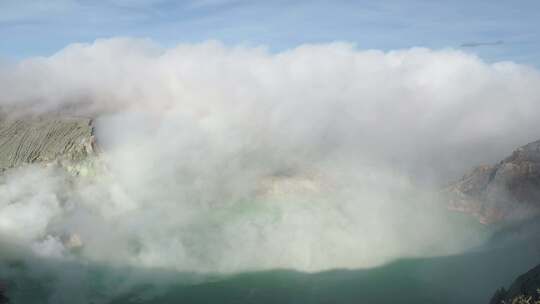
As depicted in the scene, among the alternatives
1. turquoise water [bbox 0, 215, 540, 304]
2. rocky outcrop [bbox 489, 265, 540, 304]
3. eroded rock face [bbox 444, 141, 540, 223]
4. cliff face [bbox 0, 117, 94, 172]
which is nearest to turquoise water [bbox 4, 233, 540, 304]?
turquoise water [bbox 0, 215, 540, 304]

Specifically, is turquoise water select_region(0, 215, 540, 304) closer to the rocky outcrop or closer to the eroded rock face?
the rocky outcrop

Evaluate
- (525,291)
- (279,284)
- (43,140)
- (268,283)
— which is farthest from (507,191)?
(43,140)

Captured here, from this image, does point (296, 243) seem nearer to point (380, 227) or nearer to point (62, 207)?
point (380, 227)

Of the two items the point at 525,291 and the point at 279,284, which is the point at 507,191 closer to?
the point at 279,284

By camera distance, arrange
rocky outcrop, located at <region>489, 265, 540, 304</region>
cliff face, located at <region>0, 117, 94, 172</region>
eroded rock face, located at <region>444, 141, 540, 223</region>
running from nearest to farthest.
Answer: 1. rocky outcrop, located at <region>489, 265, 540, 304</region>
2. cliff face, located at <region>0, 117, 94, 172</region>
3. eroded rock face, located at <region>444, 141, 540, 223</region>

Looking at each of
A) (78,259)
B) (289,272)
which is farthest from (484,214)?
(78,259)

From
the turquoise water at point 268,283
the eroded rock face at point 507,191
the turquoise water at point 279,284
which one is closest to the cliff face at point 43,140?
the turquoise water at point 268,283

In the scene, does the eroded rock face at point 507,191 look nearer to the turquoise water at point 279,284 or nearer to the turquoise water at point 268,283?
the turquoise water at point 268,283
